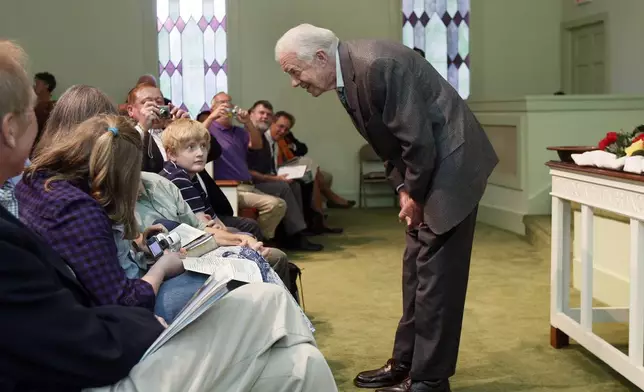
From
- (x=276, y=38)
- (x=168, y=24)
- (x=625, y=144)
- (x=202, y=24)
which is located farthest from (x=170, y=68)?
(x=625, y=144)

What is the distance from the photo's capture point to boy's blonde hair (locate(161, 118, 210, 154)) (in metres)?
3.90

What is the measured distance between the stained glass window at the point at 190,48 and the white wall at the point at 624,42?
4150 mm

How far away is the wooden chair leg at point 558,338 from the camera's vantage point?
3.82 metres

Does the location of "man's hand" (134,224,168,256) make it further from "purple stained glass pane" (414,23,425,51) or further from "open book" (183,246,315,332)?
"purple stained glass pane" (414,23,425,51)

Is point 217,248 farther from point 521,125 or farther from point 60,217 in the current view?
point 521,125

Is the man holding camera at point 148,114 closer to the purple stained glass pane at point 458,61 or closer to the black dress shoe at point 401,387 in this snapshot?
the black dress shoe at point 401,387

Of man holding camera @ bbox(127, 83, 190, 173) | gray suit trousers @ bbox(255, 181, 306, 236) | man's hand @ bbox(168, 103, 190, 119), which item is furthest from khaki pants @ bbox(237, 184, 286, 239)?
man holding camera @ bbox(127, 83, 190, 173)

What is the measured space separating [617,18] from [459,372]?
6.22 m

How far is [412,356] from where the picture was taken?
3.24 m

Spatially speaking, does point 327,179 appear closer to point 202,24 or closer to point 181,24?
point 202,24

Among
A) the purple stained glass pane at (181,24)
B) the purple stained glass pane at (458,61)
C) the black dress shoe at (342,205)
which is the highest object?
the purple stained glass pane at (181,24)

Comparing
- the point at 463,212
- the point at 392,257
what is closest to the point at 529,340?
the point at 463,212

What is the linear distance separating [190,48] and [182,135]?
605 cm

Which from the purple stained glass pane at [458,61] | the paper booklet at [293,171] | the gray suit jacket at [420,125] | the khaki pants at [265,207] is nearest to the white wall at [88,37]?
the paper booklet at [293,171]
